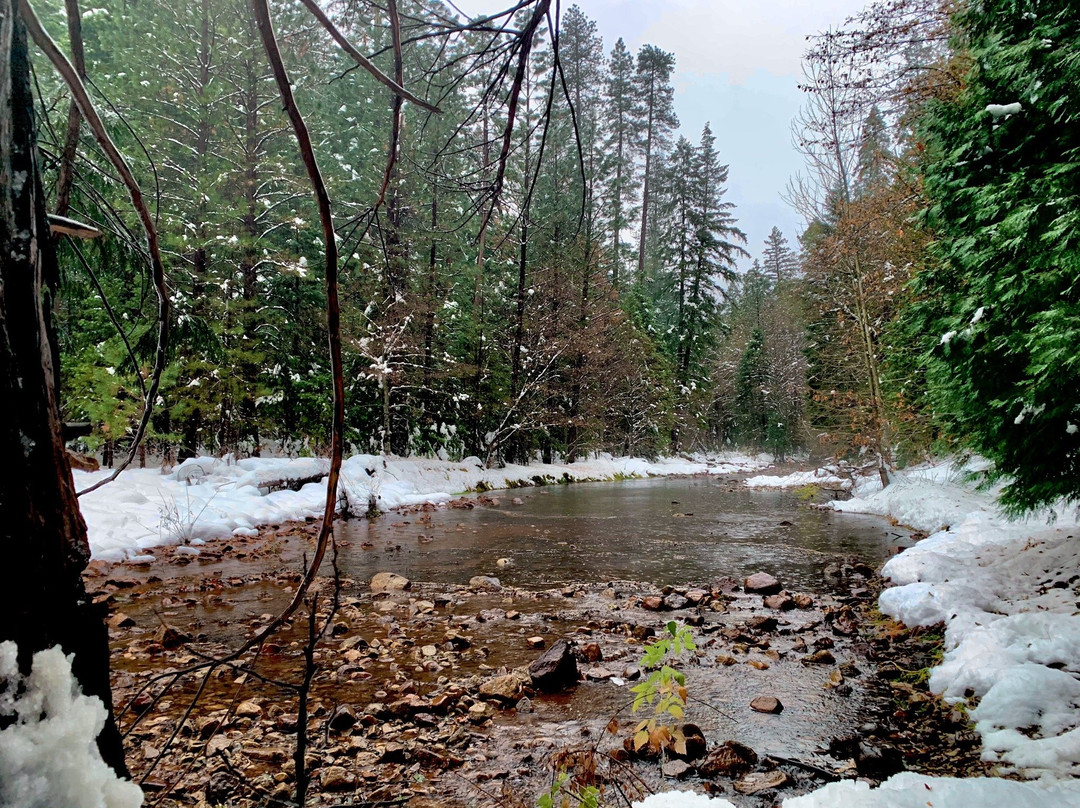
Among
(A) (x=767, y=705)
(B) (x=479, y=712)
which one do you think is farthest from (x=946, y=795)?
(B) (x=479, y=712)

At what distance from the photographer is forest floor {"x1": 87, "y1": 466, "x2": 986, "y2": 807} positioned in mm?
2434

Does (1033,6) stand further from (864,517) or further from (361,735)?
(864,517)

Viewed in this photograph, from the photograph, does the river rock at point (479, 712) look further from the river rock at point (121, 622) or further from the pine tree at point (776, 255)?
the pine tree at point (776, 255)

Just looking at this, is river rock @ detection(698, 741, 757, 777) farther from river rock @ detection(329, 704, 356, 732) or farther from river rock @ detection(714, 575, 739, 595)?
river rock @ detection(714, 575, 739, 595)

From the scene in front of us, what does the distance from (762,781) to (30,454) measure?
2.91m

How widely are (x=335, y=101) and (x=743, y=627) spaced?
20.9 m

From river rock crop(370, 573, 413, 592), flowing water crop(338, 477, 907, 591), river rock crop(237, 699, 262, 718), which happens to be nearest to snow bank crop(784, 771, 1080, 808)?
river rock crop(237, 699, 262, 718)

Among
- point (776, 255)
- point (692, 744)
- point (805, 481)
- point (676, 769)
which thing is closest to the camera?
point (676, 769)

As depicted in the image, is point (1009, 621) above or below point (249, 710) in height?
above

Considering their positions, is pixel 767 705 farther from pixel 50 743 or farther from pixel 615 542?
pixel 615 542

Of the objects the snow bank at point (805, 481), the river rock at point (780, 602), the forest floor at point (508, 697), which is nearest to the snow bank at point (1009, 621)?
the forest floor at point (508, 697)

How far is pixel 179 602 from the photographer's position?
16.6 ft

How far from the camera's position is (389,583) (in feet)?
18.8

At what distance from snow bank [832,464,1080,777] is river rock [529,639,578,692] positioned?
210cm
